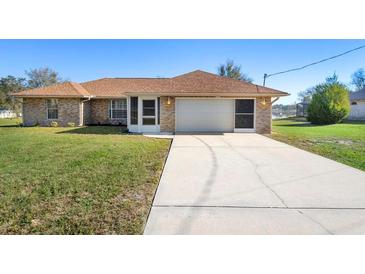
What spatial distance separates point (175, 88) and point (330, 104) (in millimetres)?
16678

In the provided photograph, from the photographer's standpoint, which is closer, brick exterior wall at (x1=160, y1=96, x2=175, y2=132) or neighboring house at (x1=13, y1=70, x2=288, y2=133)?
neighboring house at (x1=13, y1=70, x2=288, y2=133)

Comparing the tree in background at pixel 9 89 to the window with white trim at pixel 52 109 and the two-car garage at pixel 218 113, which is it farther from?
the two-car garage at pixel 218 113

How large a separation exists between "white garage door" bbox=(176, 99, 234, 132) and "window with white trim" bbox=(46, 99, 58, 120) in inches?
396

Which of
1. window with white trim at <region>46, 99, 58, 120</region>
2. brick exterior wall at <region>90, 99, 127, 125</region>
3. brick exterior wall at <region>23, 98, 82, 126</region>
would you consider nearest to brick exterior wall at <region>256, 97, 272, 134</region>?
brick exterior wall at <region>90, 99, 127, 125</region>

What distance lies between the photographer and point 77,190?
16.6 ft

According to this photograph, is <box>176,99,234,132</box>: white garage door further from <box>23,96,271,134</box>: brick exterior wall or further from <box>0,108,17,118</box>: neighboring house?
<box>0,108,17,118</box>: neighboring house

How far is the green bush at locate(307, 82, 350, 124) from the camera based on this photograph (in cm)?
2491

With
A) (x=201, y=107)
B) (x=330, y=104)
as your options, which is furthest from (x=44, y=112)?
(x=330, y=104)

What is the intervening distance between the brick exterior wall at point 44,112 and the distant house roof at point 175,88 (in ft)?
2.38

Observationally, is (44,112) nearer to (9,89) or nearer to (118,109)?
(118,109)

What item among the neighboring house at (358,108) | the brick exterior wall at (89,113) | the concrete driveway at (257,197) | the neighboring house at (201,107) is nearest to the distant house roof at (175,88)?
the neighboring house at (201,107)
